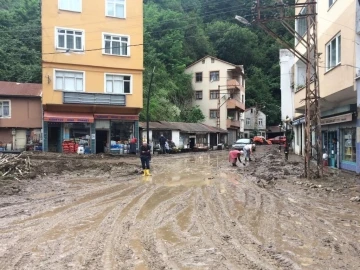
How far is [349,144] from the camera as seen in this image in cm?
1855

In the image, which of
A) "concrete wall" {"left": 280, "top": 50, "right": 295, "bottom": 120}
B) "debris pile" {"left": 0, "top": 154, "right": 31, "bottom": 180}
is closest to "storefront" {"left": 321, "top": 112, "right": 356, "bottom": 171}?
"debris pile" {"left": 0, "top": 154, "right": 31, "bottom": 180}

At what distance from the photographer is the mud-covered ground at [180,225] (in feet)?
17.6

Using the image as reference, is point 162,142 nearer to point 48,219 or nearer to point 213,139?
point 213,139

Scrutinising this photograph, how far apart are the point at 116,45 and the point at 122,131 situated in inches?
287

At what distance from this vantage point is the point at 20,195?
1177cm

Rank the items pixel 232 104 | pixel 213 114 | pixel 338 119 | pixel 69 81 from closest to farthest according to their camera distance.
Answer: pixel 338 119 → pixel 69 81 → pixel 232 104 → pixel 213 114

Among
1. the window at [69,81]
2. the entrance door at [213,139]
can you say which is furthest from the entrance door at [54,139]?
the entrance door at [213,139]

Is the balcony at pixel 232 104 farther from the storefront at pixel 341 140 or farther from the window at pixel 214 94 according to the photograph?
the storefront at pixel 341 140

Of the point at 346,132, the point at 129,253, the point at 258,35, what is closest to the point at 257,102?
the point at 258,35

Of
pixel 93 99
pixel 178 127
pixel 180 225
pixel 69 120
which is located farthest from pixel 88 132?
pixel 180 225

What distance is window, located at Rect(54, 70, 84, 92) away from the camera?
28763mm

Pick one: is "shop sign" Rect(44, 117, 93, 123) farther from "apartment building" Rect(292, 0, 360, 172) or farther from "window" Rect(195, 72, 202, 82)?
"window" Rect(195, 72, 202, 82)

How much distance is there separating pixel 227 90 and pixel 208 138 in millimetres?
12911

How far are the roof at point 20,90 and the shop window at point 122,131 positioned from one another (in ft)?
24.3
